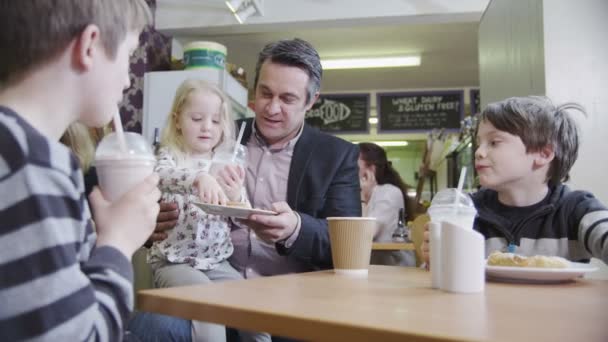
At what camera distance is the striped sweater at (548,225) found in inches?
61.1

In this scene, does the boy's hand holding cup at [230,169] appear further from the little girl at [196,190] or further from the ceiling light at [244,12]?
the ceiling light at [244,12]

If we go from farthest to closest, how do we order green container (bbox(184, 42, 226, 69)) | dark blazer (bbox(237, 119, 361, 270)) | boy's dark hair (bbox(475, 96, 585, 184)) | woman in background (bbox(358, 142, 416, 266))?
green container (bbox(184, 42, 226, 69))
woman in background (bbox(358, 142, 416, 266))
dark blazer (bbox(237, 119, 361, 270))
boy's dark hair (bbox(475, 96, 585, 184))

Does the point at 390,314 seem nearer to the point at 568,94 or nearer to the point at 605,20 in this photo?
the point at 568,94

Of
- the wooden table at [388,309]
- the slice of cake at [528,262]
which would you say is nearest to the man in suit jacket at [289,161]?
the slice of cake at [528,262]

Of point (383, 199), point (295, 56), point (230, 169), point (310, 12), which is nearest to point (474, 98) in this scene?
point (310, 12)

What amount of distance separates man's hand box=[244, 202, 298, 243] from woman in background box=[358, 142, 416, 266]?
2.23 m

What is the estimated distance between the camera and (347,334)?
62 centimetres

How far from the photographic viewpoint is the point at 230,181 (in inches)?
63.9

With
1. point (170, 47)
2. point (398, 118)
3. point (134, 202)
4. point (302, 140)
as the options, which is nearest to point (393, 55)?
point (398, 118)

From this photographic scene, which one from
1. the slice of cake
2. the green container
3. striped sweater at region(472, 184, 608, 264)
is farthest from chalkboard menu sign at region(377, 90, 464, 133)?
the slice of cake

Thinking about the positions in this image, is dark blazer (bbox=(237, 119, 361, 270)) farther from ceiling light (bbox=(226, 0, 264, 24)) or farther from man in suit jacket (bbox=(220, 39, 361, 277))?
ceiling light (bbox=(226, 0, 264, 24))

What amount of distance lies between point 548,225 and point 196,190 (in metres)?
1.13

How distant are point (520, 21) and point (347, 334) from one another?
2879 mm

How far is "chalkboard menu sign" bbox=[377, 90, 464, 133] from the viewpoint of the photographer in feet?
24.8
